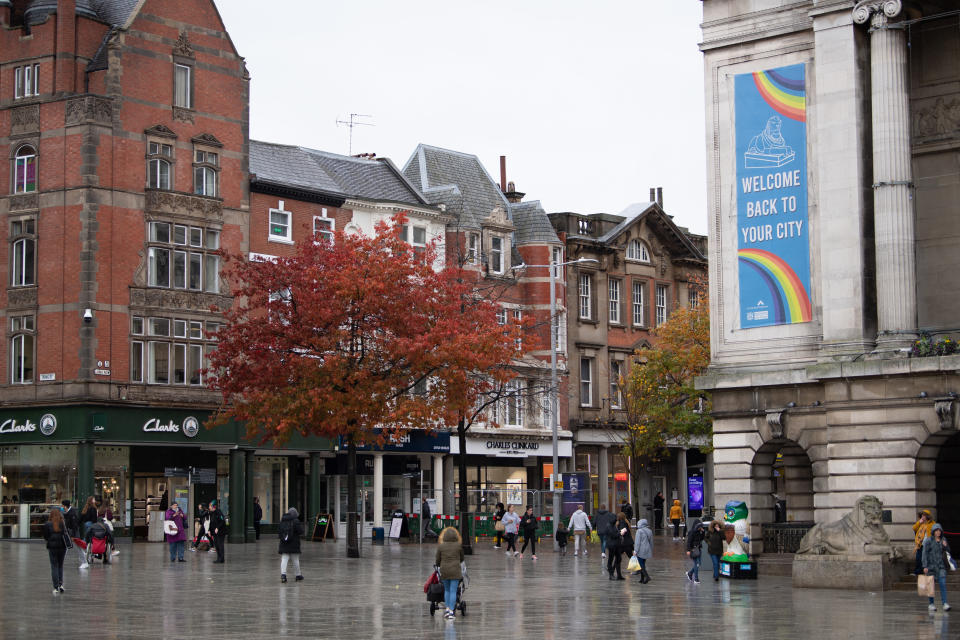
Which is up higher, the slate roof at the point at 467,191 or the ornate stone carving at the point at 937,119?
the slate roof at the point at 467,191

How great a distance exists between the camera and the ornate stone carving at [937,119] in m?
37.3

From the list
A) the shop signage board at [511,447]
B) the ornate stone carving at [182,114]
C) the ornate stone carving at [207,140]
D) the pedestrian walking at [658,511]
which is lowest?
the pedestrian walking at [658,511]

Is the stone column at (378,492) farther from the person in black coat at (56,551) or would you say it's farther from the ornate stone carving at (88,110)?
the person in black coat at (56,551)

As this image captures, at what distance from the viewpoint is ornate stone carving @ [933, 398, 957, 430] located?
33125 millimetres

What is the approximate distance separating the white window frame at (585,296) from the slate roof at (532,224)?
9.98 ft

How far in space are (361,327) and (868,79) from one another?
1740 cm

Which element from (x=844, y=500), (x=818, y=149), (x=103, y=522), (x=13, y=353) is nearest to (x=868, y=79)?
(x=818, y=149)

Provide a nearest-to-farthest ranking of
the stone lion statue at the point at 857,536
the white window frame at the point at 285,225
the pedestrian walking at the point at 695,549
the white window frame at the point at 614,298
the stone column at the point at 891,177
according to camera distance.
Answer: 1. the stone lion statue at the point at 857,536
2. the pedestrian walking at the point at 695,549
3. the stone column at the point at 891,177
4. the white window frame at the point at 285,225
5. the white window frame at the point at 614,298

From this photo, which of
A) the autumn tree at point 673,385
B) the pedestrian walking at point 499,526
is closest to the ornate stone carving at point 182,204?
the pedestrian walking at point 499,526

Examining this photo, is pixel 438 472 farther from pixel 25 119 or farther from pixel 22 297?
pixel 25 119

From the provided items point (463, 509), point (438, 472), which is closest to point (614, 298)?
point (438, 472)

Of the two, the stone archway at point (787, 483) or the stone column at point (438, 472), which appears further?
the stone column at point (438, 472)

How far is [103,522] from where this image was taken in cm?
4041

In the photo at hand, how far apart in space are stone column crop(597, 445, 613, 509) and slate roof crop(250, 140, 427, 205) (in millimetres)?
16271
